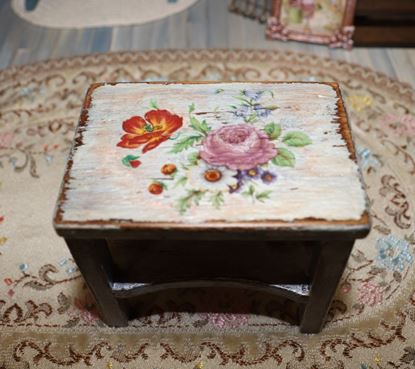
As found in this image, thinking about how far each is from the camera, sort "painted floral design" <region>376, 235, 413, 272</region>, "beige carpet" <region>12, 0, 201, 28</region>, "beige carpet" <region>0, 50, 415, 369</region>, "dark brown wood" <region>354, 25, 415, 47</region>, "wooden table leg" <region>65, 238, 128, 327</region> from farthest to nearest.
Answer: "beige carpet" <region>12, 0, 201, 28</region>, "dark brown wood" <region>354, 25, 415, 47</region>, "painted floral design" <region>376, 235, 413, 272</region>, "beige carpet" <region>0, 50, 415, 369</region>, "wooden table leg" <region>65, 238, 128, 327</region>

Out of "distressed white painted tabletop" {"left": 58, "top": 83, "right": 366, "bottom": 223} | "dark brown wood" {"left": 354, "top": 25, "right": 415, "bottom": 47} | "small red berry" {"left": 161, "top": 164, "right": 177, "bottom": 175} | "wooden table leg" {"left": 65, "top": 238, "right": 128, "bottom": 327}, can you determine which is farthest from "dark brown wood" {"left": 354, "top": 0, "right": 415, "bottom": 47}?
"wooden table leg" {"left": 65, "top": 238, "right": 128, "bottom": 327}

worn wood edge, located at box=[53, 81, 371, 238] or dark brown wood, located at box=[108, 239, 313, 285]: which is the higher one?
worn wood edge, located at box=[53, 81, 371, 238]

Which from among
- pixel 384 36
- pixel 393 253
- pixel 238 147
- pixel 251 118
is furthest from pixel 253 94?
pixel 384 36

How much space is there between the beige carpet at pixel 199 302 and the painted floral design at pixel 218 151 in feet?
1.65

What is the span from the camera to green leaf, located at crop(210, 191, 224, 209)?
923 millimetres

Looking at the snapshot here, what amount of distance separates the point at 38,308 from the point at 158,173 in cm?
64

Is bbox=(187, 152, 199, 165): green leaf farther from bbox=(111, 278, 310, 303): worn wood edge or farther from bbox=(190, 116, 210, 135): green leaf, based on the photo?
bbox=(111, 278, 310, 303): worn wood edge

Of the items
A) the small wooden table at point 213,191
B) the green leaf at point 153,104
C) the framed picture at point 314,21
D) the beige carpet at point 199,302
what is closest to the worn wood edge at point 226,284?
the small wooden table at point 213,191

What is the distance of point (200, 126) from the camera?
1.07 m

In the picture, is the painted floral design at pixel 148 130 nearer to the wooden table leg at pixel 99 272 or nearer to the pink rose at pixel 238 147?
the pink rose at pixel 238 147

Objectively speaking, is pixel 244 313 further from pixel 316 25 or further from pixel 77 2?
pixel 77 2

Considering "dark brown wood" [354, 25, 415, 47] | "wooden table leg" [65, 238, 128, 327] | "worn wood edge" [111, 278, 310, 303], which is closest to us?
"wooden table leg" [65, 238, 128, 327]

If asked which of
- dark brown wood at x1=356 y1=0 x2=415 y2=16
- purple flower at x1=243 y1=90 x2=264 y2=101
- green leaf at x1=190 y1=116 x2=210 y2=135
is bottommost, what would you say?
dark brown wood at x1=356 y1=0 x2=415 y2=16

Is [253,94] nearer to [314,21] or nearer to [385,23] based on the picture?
[314,21]
